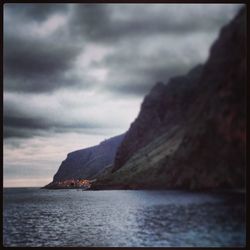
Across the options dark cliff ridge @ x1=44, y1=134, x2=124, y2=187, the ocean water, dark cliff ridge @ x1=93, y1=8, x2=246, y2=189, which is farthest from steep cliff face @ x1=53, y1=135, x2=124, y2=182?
dark cliff ridge @ x1=93, y1=8, x2=246, y2=189

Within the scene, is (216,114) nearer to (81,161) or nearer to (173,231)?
(173,231)

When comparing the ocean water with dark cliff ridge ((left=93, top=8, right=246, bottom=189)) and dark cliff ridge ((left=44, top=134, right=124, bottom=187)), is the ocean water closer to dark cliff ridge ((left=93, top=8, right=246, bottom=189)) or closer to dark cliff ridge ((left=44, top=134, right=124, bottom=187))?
dark cliff ridge ((left=93, top=8, right=246, bottom=189))

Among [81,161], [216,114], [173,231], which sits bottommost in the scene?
[173,231]

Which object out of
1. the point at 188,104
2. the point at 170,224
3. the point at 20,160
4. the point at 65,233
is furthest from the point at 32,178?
the point at 188,104

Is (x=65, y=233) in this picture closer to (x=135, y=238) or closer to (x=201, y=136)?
(x=135, y=238)

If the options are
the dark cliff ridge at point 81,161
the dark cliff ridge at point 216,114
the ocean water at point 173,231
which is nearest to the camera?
the ocean water at point 173,231

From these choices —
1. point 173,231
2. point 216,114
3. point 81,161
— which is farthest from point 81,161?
point 216,114

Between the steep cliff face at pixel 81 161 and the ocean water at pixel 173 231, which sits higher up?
the steep cliff face at pixel 81 161

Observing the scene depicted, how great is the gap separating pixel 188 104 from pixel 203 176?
5.15 metres

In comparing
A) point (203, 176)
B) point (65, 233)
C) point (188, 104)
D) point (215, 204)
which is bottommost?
point (65, 233)

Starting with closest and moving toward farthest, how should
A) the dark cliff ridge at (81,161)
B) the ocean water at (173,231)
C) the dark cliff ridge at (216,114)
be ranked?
the ocean water at (173,231), the dark cliff ridge at (216,114), the dark cliff ridge at (81,161)

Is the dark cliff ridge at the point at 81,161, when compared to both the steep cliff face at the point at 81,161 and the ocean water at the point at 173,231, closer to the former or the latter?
the steep cliff face at the point at 81,161

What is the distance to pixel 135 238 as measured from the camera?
23.1 metres

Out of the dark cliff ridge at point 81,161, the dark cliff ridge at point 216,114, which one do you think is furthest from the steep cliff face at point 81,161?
the dark cliff ridge at point 216,114
